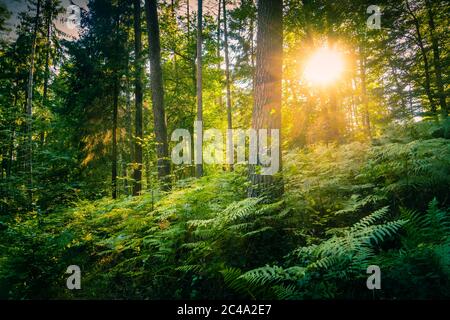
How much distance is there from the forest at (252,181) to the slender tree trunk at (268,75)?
0.09 feet

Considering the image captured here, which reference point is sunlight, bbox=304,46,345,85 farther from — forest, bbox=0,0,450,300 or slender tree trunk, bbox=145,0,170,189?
slender tree trunk, bbox=145,0,170,189

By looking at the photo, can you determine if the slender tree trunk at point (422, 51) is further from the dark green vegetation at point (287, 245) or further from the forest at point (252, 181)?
the dark green vegetation at point (287, 245)

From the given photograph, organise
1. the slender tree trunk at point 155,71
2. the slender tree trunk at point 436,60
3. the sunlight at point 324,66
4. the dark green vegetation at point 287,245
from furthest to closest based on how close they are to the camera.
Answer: the sunlight at point 324,66, the slender tree trunk at point 155,71, the slender tree trunk at point 436,60, the dark green vegetation at point 287,245

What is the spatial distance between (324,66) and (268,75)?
833cm

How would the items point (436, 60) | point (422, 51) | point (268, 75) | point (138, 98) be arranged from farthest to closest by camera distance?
point (138, 98)
point (422, 51)
point (436, 60)
point (268, 75)

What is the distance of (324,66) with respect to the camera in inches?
485

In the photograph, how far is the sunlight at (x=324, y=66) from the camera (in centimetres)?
1208

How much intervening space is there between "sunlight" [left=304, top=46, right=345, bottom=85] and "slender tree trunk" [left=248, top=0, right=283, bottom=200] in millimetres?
7428

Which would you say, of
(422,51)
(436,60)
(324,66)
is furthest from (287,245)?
(422,51)

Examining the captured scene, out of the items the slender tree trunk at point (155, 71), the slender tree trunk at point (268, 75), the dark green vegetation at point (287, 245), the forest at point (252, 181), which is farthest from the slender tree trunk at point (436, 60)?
the slender tree trunk at point (155, 71)

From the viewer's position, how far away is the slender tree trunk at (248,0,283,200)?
5406 mm

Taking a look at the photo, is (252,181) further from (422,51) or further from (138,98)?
(422,51)
